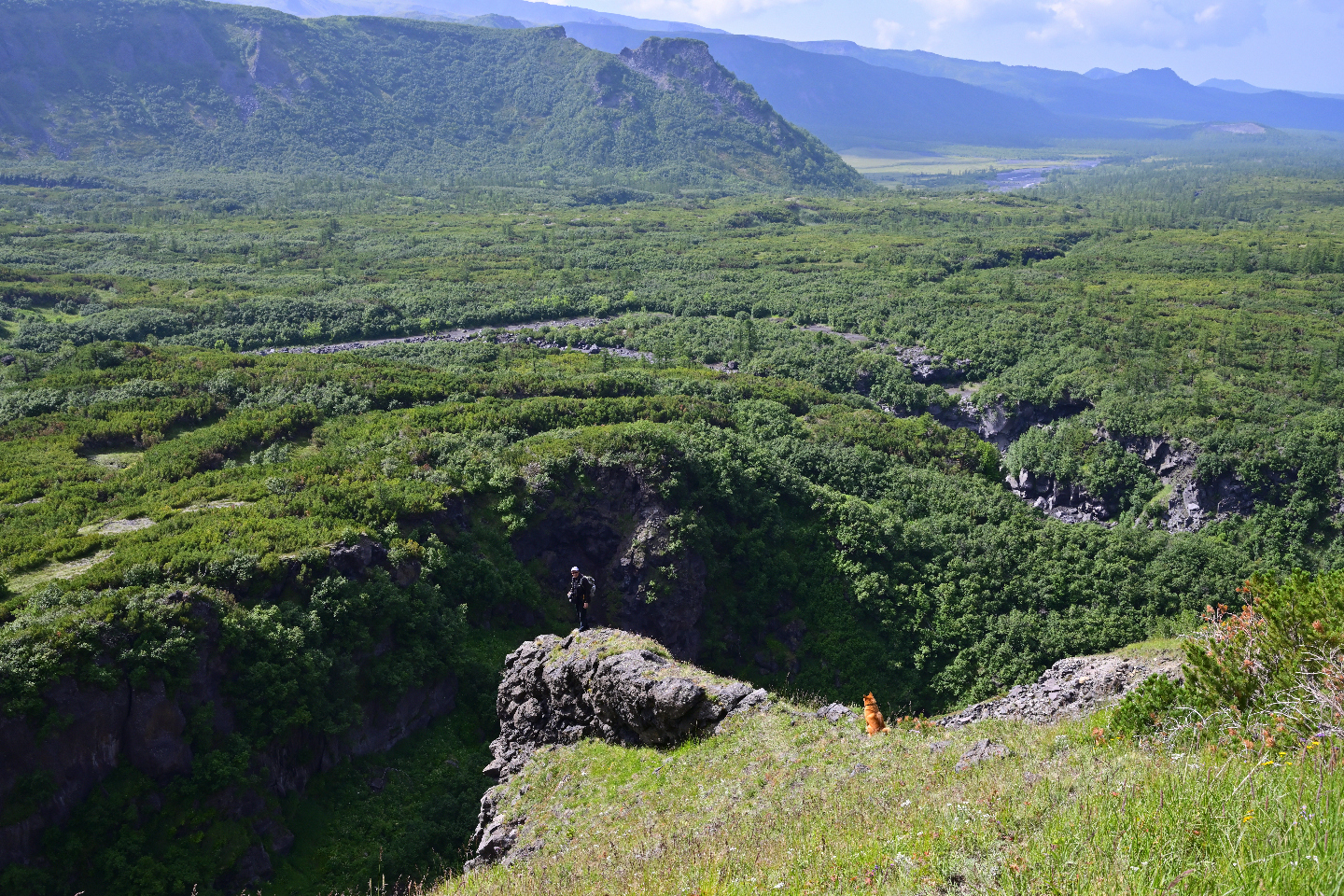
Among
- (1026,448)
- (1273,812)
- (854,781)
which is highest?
(1273,812)

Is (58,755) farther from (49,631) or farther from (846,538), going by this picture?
(846,538)

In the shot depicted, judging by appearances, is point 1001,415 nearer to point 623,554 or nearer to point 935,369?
point 935,369

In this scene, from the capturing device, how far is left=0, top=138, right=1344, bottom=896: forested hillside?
26703 millimetres

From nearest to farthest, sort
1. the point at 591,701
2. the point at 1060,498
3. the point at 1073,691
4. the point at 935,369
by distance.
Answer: the point at 591,701 → the point at 1073,691 → the point at 1060,498 → the point at 935,369

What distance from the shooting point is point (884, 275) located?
149125 mm

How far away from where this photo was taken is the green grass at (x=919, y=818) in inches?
349

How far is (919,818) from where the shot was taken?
1362 centimetres

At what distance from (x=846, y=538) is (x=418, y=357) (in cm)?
6156

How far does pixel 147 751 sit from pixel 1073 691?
32.4 metres

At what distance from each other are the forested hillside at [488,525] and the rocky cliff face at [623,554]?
0.20 metres

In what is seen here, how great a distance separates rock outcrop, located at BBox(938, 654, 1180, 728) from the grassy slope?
6529mm

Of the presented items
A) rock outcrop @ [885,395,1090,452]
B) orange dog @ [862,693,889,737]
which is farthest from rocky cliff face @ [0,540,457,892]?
rock outcrop @ [885,395,1090,452]

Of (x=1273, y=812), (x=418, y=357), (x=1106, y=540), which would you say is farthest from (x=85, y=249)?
(x=1273, y=812)

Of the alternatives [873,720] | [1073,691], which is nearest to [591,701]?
[873,720]
